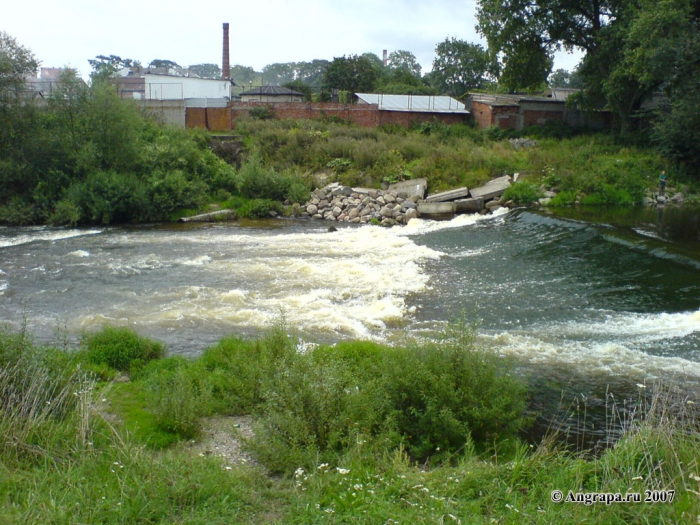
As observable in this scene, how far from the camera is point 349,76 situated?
5081cm

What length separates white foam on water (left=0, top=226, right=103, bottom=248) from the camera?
2006 centimetres

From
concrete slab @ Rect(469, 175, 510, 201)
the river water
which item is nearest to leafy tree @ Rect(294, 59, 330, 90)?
concrete slab @ Rect(469, 175, 510, 201)

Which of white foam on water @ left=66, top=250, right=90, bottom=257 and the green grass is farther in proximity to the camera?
the green grass

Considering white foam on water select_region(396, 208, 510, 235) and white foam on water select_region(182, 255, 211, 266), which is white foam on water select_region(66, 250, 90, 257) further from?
white foam on water select_region(396, 208, 510, 235)

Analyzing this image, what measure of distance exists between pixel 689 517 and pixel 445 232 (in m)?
17.8

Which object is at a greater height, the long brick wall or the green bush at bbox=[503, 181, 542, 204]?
the long brick wall

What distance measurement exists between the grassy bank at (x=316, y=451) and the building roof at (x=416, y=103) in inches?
1263

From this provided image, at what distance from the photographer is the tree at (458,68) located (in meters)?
61.3

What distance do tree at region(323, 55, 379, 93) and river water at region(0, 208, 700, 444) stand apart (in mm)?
31645

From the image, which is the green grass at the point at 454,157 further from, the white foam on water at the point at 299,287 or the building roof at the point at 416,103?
the white foam on water at the point at 299,287

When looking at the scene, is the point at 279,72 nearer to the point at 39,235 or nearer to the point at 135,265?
the point at 39,235

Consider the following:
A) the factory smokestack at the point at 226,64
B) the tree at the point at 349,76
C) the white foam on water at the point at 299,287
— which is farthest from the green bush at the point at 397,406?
the factory smokestack at the point at 226,64

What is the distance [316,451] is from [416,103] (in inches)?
1422

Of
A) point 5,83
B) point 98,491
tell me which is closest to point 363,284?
point 98,491
